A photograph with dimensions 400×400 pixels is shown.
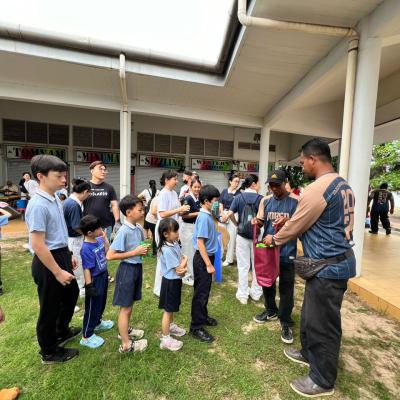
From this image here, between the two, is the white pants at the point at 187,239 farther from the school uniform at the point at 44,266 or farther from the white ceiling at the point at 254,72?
the white ceiling at the point at 254,72

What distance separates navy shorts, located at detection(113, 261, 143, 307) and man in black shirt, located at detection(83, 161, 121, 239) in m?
1.48

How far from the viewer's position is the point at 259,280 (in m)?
2.79

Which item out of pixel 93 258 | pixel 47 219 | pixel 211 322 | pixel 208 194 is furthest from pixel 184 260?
pixel 47 219

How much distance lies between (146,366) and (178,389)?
365 mm

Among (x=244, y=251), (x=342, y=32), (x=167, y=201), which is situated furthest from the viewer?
(x=342, y=32)

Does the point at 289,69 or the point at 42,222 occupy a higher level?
the point at 289,69

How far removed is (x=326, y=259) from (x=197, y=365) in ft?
4.74

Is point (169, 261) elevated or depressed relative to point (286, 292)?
elevated

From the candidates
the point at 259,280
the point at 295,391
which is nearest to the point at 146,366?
the point at 295,391

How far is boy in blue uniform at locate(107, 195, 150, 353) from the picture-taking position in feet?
7.31

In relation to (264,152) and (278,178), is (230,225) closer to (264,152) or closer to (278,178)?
(278,178)

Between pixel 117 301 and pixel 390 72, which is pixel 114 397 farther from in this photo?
pixel 390 72

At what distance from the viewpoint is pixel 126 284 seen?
2.26 m

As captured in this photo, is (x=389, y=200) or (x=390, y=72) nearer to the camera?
(x=390, y=72)
